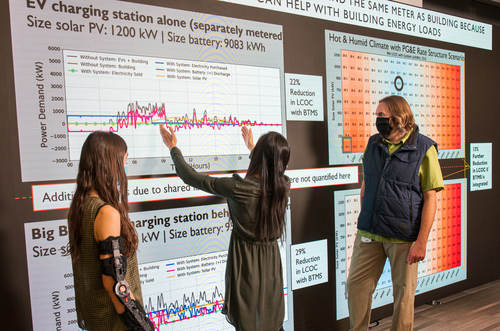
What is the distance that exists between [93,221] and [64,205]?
735 millimetres

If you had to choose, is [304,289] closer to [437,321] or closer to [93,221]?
[437,321]

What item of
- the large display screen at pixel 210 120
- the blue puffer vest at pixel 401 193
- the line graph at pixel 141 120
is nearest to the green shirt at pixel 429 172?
the blue puffer vest at pixel 401 193

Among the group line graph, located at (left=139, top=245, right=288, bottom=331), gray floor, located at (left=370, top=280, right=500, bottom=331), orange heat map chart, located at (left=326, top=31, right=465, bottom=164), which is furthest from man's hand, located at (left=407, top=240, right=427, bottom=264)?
line graph, located at (left=139, top=245, right=288, bottom=331)

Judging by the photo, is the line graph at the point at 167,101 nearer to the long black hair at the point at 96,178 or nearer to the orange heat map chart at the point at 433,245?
the long black hair at the point at 96,178

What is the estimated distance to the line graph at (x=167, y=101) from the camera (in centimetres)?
190

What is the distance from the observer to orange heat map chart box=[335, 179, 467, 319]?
2.78m

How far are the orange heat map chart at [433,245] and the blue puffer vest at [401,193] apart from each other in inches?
21.9

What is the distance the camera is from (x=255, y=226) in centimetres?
172

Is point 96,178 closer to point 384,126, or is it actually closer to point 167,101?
point 167,101

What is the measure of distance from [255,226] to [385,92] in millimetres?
1831

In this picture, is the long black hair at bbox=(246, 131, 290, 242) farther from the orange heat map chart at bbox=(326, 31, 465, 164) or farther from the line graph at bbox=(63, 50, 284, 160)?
the orange heat map chart at bbox=(326, 31, 465, 164)

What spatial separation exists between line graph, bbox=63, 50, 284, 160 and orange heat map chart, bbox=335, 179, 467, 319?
2.94ft

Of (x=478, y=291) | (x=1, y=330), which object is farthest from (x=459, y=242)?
(x=1, y=330)

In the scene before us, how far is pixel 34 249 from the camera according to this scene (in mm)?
1813
